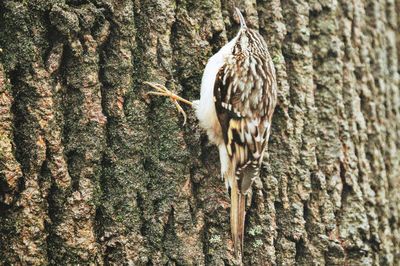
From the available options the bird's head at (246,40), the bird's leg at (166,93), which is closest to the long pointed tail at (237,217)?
the bird's leg at (166,93)

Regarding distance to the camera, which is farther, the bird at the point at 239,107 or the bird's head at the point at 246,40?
the bird's head at the point at 246,40

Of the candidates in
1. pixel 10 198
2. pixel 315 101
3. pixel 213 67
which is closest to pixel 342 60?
pixel 315 101

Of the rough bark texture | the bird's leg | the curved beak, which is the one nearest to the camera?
the rough bark texture

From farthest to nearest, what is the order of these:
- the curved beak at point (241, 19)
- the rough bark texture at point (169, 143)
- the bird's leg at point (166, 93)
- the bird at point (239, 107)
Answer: the curved beak at point (241, 19) < the bird at point (239, 107) < the bird's leg at point (166, 93) < the rough bark texture at point (169, 143)

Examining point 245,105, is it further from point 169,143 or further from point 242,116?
point 169,143

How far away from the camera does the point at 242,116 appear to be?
103 inches

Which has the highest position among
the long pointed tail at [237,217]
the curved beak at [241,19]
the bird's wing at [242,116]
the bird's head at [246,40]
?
the curved beak at [241,19]

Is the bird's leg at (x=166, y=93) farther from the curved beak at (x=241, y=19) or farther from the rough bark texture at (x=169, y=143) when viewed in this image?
the curved beak at (x=241, y=19)

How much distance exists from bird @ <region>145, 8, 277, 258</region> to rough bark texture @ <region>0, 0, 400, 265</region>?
Result: 4 centimetres

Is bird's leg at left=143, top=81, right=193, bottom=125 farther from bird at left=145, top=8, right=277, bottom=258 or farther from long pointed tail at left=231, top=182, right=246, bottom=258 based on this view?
long pointed tail at left=231, top=182, right=246, bottom=258

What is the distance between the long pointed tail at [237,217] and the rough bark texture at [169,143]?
0.03 m

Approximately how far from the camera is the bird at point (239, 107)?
231 centimetres

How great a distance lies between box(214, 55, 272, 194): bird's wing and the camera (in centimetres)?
243

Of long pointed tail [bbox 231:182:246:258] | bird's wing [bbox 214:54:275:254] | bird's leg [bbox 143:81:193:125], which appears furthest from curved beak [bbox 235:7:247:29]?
long pointed tail [bbox 231:182:246:258]
